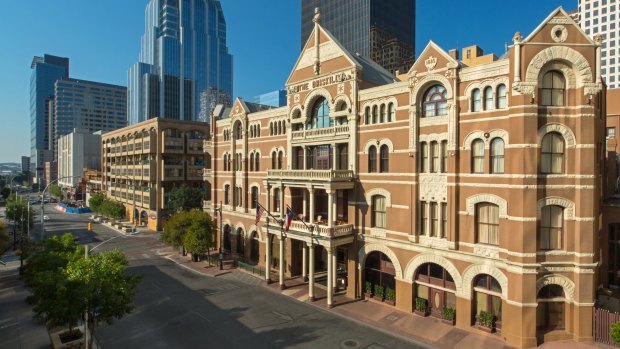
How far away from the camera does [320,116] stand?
3534 centimetres

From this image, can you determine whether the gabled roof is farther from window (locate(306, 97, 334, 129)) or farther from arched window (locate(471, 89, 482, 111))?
window (locate(306, 97, 334, 129))

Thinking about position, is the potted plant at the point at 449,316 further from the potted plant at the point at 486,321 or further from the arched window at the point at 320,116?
the arched window at the point at 320,116

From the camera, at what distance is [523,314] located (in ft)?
71.9

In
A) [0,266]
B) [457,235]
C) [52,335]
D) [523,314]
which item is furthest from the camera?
[0,266]

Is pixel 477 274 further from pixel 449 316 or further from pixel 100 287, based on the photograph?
pixel 100 287

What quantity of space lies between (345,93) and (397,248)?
45.7ft

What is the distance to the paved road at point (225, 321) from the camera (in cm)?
2308

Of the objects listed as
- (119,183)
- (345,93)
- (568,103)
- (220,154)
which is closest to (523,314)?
(568,103)

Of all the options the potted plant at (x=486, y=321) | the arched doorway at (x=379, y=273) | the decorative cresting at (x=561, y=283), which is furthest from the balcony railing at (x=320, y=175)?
the decorative cresting at (x=561, y=283)

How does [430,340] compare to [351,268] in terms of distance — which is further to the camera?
[351,268]

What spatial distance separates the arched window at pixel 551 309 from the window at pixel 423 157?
35.3ft

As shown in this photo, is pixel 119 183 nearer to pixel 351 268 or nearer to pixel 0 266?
pixel 0 266

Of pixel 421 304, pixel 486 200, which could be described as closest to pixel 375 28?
pixel 486 200

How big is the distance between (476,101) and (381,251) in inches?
529
